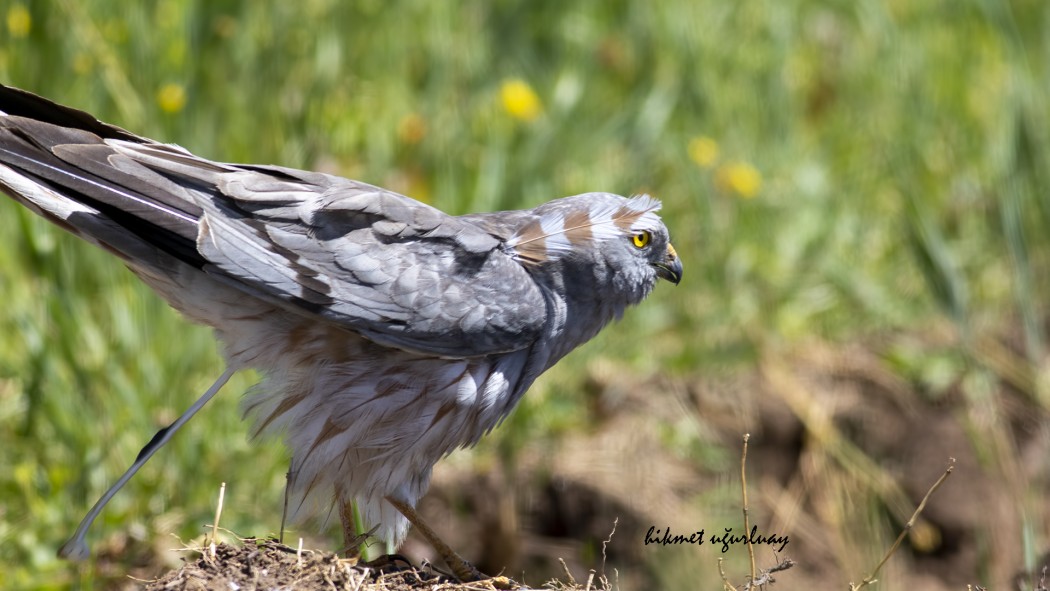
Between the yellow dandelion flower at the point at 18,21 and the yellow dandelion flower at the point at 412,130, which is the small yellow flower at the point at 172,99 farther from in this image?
the yellow dandelion flower at the point at 412,130

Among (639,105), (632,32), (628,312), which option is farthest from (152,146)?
(632,32)

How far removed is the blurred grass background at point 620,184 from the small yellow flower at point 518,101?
0.03 metres

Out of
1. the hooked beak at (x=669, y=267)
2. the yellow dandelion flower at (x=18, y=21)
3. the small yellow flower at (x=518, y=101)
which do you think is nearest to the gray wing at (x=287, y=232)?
the hooked beak at (x=669, y=267)

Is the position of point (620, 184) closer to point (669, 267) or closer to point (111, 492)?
point (669, 267)

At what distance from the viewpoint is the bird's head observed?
12.9ft

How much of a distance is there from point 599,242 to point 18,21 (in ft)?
9.22

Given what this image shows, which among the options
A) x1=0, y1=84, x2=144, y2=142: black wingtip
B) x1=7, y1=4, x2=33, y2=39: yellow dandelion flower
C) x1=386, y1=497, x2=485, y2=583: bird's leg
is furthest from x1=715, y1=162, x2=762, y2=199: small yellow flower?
x1=0, y1=84, x2=144, y2=142: black wingtip

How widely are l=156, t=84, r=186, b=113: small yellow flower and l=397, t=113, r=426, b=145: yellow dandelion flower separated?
1.62 meters

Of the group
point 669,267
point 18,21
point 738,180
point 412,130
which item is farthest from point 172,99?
point 738,180

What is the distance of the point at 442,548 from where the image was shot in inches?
146

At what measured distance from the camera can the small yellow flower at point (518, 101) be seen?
6434mm

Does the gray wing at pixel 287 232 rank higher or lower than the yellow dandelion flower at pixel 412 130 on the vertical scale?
higher

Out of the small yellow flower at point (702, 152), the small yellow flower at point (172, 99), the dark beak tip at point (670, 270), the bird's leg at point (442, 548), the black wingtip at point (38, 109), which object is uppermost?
the black wingtip at point (38, 109)

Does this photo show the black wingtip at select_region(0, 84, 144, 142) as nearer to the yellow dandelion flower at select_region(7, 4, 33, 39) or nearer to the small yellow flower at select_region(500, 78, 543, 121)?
the yellow dandelion flower at select_region(7, 4, 33, 39)
